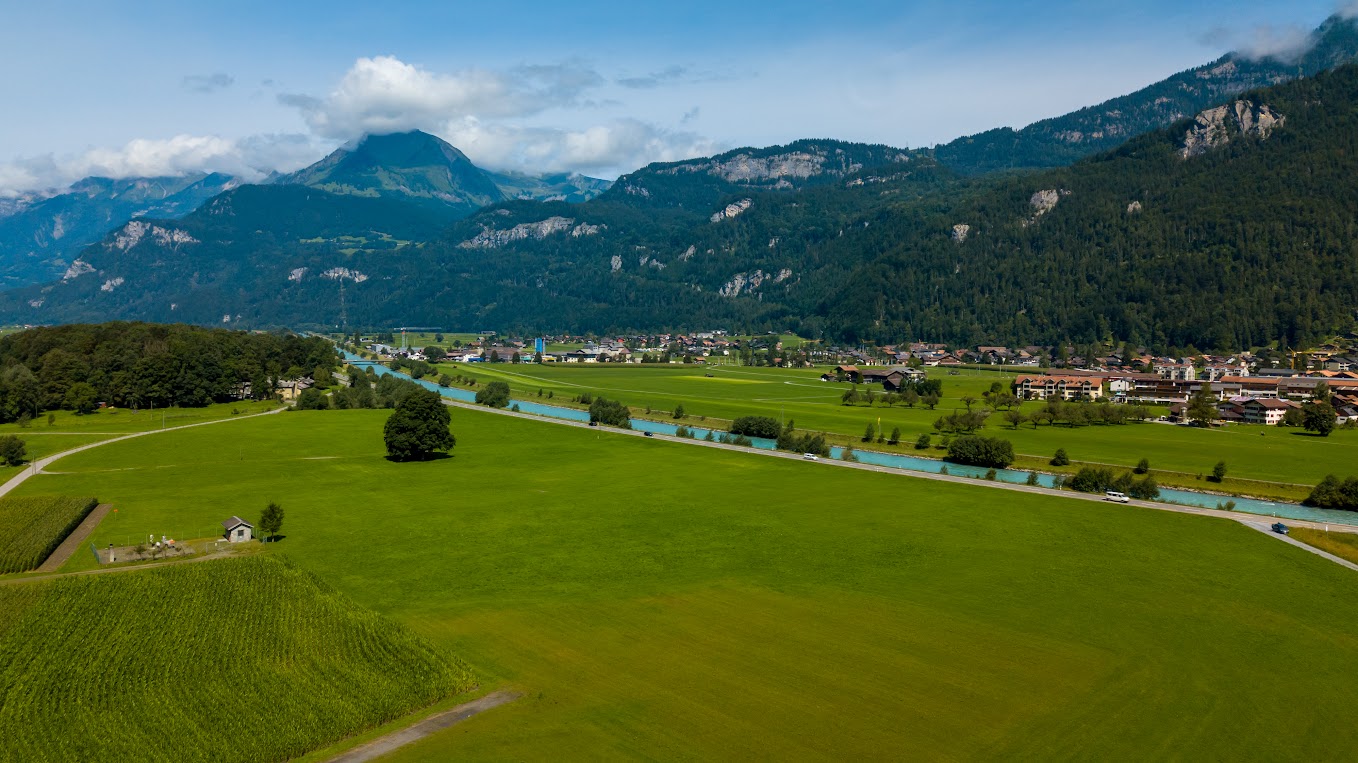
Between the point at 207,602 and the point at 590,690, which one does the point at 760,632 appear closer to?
the point at 590,690

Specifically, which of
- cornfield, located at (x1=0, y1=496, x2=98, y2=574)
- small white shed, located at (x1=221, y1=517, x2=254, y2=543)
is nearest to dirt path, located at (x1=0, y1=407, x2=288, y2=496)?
cornfield, located at (x1=0, y1=496, x2=98, y2=574)

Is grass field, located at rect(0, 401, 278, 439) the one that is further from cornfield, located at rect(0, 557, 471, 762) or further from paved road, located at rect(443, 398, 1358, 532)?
cornfield, located at rect(0, 557, 471, 762)

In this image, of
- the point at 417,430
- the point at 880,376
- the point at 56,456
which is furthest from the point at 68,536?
the point at 880,376

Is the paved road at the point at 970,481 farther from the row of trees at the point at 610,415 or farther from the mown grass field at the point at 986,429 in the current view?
the mown grass field at the point at 986,429

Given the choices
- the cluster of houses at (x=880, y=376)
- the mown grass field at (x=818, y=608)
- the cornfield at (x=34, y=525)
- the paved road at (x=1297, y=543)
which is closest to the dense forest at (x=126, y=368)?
the mown grass field at (x=818, y=608)

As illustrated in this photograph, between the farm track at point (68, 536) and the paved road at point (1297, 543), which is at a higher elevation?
the farm track at point (68, 536)

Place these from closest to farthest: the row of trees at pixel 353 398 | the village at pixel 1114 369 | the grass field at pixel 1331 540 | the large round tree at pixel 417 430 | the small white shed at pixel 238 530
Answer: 1. the grass field at pixel 1331 540
2. the small white shed at pixel 238 530
3. the large round tree at pixel 417 430
4. the village at pixel 1114 369
5. the row of trees at pixel 353 398
